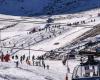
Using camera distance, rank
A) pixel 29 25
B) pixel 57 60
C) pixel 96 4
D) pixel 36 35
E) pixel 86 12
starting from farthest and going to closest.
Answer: pixel 96 4, pixel 86 12, pixel 29 25, pixel 36 35, pixel 57 60

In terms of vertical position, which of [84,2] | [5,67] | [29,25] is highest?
[84,2]

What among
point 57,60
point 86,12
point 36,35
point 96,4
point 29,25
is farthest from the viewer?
point 96,4

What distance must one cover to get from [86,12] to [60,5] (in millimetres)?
29310

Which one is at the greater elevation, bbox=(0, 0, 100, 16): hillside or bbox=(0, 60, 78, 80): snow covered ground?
bbox=(0, 0, 100, 16): hillside

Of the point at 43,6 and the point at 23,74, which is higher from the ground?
the point at 43,6

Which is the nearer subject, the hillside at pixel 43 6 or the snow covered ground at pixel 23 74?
the snow covered ground at pixel 23 74

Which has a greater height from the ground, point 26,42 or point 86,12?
point 86,12

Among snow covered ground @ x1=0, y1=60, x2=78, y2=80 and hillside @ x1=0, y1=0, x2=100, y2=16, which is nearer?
snow covered ground @ x1=0, y1=60, x2=78, y2=80

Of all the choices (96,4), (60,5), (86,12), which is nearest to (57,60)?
(86,12)

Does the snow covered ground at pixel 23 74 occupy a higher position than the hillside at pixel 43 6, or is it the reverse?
the hillside at pixel 43 6

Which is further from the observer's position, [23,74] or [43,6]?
[43,6]

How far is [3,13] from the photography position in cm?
16250

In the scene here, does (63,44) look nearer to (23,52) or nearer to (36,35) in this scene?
(23,52)

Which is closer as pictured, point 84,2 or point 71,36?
point 71,36
